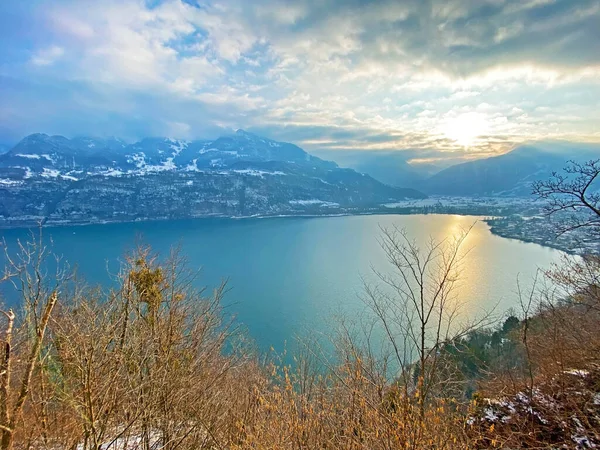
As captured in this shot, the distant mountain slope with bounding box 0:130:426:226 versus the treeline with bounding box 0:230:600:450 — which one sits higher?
the distant mountain slope with bounding box 0:130:426:226

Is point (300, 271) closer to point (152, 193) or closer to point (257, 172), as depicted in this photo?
point (152, 193)

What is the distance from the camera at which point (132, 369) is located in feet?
16.8

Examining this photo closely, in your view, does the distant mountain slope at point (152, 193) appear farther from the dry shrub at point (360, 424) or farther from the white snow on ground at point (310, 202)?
the dry shrub at point (360, 424)

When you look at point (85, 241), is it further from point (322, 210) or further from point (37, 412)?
point (322, 210)

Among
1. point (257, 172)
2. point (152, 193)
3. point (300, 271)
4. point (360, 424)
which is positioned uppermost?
point (257, 172)

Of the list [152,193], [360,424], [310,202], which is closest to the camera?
[360,424]

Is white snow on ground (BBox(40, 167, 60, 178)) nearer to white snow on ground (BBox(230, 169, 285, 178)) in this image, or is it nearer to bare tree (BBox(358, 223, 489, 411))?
white snow on ground (BBox(230, 169, 285, 178))

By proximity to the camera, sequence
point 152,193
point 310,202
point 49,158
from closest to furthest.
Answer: point 152,193, point 310,202, point 49,158

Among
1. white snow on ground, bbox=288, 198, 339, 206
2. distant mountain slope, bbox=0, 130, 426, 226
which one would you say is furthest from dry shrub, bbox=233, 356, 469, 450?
white snow on ground, bbox=288, 198, 339, 206

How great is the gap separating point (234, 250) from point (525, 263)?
36.1 meters

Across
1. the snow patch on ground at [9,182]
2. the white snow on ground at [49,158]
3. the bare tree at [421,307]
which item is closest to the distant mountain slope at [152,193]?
the snow patch on ground at [9,182]

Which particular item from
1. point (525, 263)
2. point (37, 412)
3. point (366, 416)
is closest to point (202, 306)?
point (37, 412)

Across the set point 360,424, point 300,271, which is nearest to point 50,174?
point 300,271

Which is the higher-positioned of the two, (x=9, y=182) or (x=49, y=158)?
(x=49, y=158)
